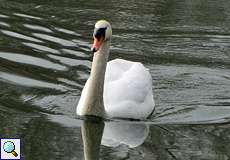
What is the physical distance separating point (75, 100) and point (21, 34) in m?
3.64

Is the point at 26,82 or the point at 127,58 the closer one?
the point at 26,82

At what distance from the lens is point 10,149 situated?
9.33 meters

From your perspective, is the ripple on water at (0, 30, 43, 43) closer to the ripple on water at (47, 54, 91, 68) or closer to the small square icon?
the ripple on water at (47, 54, 91, 68)

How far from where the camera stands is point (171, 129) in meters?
10.7

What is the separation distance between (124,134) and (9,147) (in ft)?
5.83

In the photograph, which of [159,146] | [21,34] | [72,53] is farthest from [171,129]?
[21,34]

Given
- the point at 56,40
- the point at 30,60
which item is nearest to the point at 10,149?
the point at 30,60

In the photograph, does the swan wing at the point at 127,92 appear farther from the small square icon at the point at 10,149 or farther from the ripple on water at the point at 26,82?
the small square icon at the point at 10,149

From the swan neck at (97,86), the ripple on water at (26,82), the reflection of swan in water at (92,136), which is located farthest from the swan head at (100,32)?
the ripple on water at (26,82)

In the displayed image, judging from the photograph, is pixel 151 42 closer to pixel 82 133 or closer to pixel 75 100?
pixel 75 100

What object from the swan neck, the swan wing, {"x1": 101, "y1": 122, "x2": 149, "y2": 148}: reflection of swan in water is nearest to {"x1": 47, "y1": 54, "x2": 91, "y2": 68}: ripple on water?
the swan wing

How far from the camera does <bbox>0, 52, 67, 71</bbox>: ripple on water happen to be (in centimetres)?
1301

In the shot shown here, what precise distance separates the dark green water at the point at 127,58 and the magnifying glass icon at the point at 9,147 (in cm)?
15

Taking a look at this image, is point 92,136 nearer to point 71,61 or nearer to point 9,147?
point 9,147
